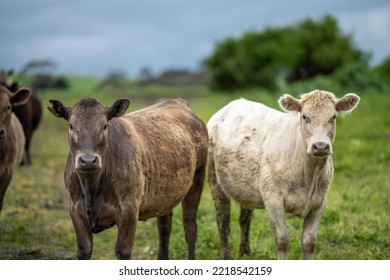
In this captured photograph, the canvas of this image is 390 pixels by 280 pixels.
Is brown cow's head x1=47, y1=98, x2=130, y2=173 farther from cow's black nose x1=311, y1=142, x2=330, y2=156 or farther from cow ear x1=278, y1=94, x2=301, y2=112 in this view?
cow's black nose x1=311, y1=142, x2=330, y2=156

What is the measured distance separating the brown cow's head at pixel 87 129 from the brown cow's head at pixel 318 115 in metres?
1.81

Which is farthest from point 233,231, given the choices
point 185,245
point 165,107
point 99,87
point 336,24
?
point 336,24

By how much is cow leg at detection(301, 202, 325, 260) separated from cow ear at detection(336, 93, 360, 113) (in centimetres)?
103

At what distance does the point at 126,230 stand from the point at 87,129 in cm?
102

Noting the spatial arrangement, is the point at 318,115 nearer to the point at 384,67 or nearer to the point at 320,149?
the point at 320,149

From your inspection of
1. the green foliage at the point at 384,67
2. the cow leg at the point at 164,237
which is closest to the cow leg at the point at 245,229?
the cow leg at the point at 164,237

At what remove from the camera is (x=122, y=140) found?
6.09 metres

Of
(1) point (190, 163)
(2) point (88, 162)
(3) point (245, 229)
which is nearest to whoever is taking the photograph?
(2) point (88, 162)

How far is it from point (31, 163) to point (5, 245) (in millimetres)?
7418

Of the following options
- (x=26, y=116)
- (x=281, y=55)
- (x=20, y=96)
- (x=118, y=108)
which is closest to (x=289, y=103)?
(x=118, y=108)

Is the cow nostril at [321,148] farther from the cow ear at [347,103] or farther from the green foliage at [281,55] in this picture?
the green foliage at [281,55]

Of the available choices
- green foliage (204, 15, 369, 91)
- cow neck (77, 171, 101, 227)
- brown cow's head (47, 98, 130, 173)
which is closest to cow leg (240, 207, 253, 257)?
cow neck (77, 171, 101, 227)

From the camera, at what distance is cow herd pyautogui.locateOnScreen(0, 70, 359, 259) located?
5832mm

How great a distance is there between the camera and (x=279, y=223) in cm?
666
